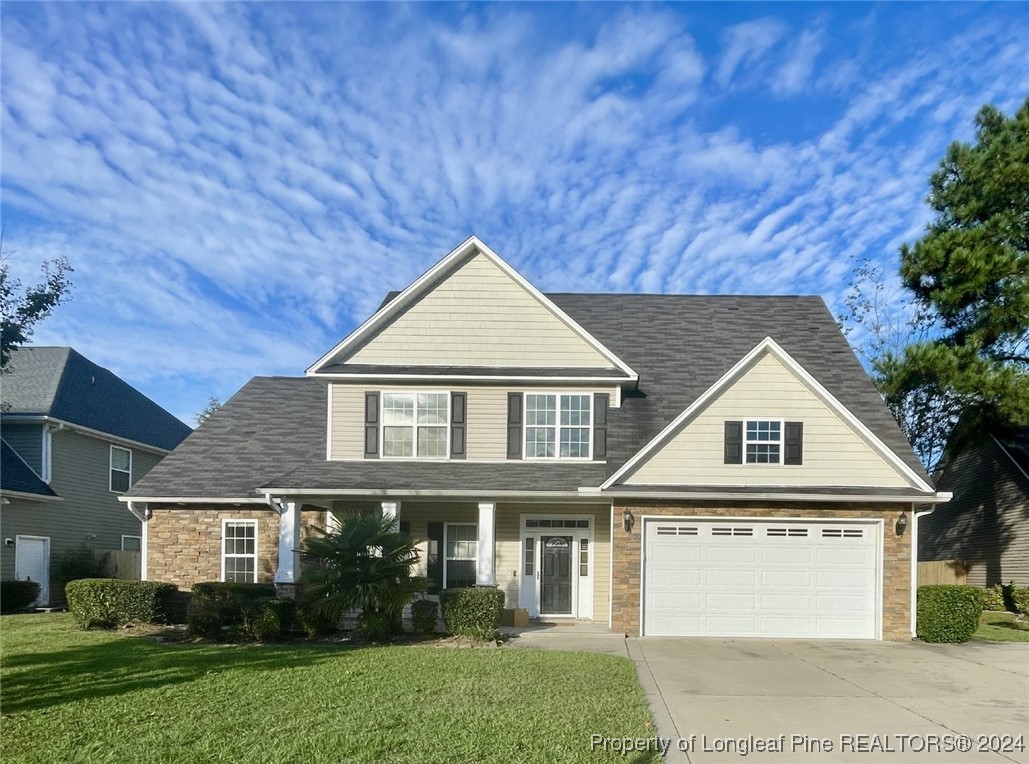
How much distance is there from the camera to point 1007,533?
2338 cm

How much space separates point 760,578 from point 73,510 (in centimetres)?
1926

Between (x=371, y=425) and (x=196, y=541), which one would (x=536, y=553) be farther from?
(x=196, y=541)

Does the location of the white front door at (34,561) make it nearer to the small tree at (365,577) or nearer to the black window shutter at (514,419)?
the small tree at (365,577)

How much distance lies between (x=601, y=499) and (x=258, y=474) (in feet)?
26.8

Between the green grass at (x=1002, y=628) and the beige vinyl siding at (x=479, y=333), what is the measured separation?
9809 millimetres

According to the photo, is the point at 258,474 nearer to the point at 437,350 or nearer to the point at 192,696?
the point at 437,350

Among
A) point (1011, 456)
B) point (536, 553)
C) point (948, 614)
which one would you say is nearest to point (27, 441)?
point (536, 553)

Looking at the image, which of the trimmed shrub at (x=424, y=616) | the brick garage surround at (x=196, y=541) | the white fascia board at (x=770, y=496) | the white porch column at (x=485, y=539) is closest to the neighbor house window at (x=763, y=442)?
the white fascia board at (x=770, y=496)

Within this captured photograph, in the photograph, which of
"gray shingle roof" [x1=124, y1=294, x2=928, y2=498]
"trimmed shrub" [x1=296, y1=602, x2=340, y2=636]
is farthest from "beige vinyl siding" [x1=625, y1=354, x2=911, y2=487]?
"trimmed shrub" [x1=296, y1=602, x2=340, y2=636]

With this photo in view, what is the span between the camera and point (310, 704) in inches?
336

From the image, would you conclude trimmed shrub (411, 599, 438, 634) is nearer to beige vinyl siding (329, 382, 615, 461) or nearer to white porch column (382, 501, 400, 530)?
white porch column (382, 501, 400, 530)

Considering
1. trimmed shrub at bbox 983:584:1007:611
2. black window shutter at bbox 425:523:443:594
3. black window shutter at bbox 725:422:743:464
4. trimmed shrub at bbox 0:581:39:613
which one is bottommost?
trimmed shrub at bbox 983:584:1007:611

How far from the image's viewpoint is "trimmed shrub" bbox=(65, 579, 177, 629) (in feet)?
50.2

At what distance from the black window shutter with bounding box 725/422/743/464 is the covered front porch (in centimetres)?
298
